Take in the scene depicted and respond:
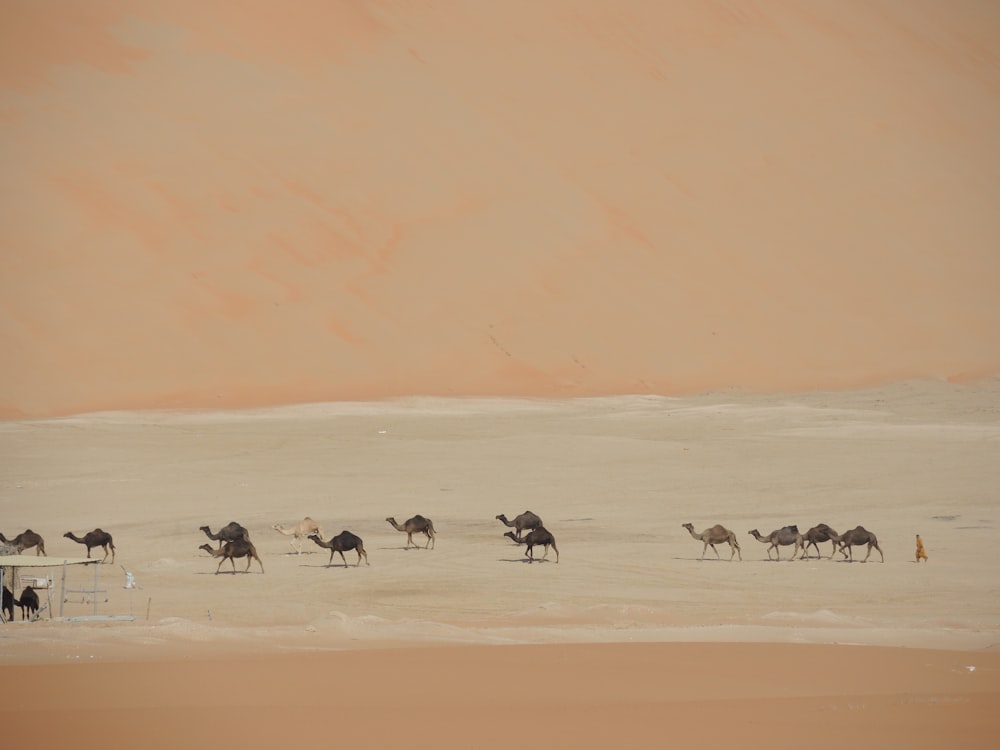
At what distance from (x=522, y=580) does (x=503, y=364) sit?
27.0 metres

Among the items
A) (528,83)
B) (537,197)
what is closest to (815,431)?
(537,197)

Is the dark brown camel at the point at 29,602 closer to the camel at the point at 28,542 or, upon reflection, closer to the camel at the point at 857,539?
the camel at the point at 28,542

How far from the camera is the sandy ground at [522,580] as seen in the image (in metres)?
12.6

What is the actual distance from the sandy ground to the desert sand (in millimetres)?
99

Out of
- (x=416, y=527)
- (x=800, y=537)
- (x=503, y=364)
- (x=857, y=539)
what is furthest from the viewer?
(x=503, y=364)

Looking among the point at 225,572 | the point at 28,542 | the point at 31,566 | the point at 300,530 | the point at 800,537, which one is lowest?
the point at 225,572

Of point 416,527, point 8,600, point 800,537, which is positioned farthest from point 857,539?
point 8,600

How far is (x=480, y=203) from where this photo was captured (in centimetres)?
5497

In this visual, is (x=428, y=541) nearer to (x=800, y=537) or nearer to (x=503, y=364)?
(x=800, y=537)

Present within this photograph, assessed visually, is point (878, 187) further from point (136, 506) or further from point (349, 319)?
point (136, 506)

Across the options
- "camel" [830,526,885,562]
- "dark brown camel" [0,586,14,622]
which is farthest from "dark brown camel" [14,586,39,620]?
"camel" [830,526,885,562]

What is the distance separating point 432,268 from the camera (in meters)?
51.4

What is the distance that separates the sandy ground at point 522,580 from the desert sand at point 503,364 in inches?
3.9

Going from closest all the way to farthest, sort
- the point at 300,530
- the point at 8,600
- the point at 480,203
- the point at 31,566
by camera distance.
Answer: the point at 8,600
the point at 31,566
the point at 300,530
the point at 480,203
